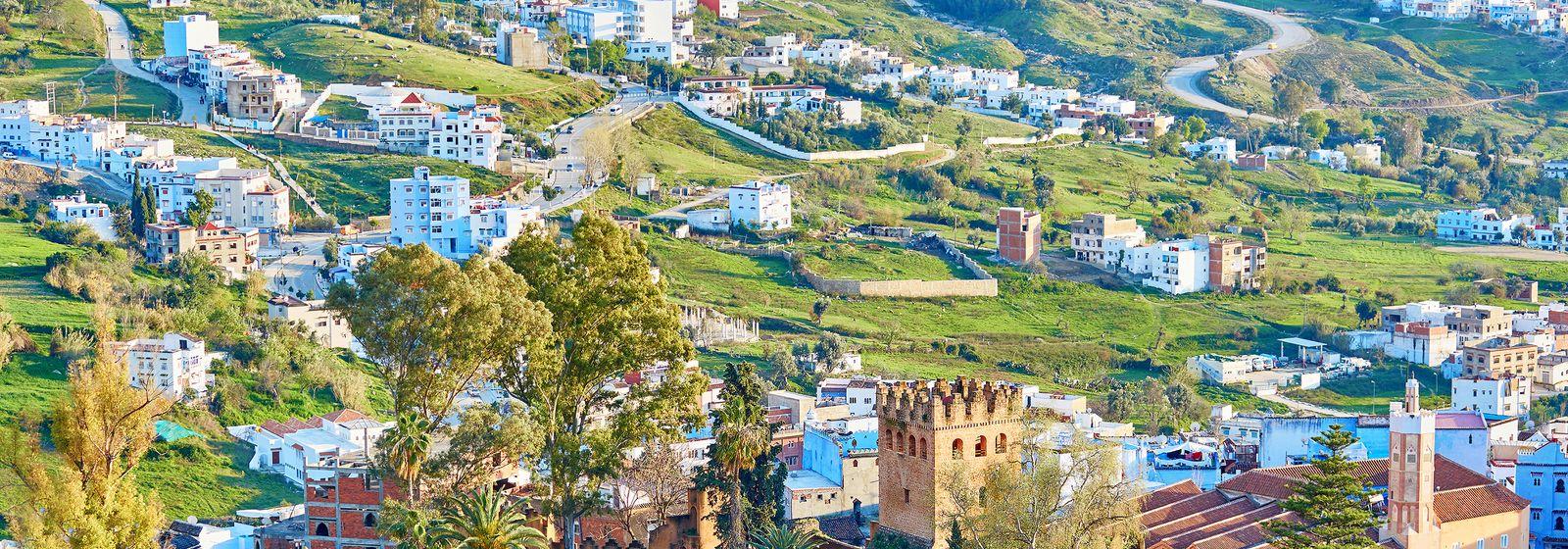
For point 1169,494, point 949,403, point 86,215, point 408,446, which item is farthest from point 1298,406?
point 408,446

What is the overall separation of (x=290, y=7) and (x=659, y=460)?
7356 centimetres

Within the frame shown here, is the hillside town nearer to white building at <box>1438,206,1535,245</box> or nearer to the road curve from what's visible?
white building at <box>1438,206,1535,245</box>

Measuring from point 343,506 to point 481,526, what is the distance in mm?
7764

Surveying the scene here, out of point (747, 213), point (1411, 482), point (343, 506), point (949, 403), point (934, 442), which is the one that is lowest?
point (747, 213)

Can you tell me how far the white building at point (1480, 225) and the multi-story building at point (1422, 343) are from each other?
22932 mm

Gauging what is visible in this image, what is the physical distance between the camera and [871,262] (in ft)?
274

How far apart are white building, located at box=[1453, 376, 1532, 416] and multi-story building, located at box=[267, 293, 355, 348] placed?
3339cm

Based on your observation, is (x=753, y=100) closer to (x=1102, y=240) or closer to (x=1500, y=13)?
(x=1102, y=240)

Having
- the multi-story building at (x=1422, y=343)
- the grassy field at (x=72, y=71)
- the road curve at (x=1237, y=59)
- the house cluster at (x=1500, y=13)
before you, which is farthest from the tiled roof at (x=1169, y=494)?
the house cluster at (x=1500, y=13)

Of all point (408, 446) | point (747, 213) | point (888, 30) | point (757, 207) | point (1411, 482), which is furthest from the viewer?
point (888, 30)

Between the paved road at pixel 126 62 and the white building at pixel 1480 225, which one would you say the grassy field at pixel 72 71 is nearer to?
the paved road at pixel 126 62

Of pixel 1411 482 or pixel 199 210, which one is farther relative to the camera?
pixel 199 210

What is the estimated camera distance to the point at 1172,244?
282ft

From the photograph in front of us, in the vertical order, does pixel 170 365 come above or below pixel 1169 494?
below
